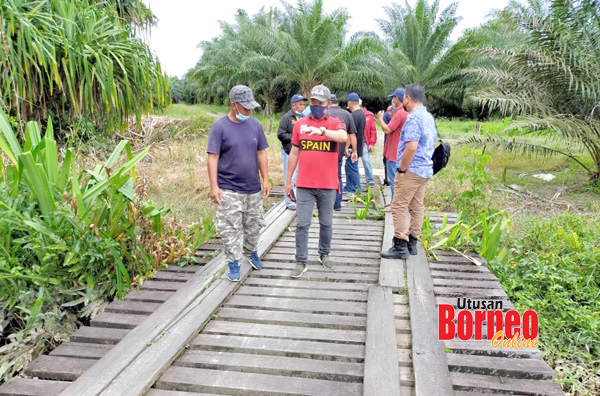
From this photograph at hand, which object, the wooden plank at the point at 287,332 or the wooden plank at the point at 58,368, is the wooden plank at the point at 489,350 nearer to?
the wooden plank at the point at 287,332

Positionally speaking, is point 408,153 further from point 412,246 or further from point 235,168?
point 235,168

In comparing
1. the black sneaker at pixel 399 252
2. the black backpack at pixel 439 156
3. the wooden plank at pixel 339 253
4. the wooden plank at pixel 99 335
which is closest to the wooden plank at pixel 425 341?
the black sneaker at pixel 399 252

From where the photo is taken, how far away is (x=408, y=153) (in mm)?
4133

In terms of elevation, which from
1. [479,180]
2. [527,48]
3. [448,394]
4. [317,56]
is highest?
[317,56]

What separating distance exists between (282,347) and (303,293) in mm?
854

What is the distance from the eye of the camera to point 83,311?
3.50 m

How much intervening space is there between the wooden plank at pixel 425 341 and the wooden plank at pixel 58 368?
1.98m

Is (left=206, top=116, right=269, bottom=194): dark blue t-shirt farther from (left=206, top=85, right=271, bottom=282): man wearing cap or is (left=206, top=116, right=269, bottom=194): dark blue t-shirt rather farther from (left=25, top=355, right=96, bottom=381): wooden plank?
(left=25, top=355, right=96, bottom=381): wooden plank

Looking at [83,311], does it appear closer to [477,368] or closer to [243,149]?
[243,149]

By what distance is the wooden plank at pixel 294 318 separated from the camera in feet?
10.8

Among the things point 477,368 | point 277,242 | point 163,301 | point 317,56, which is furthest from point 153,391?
point 317,56

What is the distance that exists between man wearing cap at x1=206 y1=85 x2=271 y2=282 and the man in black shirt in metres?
2.78

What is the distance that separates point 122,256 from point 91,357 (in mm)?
1214

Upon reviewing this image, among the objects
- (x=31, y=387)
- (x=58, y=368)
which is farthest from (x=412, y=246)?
(x=31, y=387)
